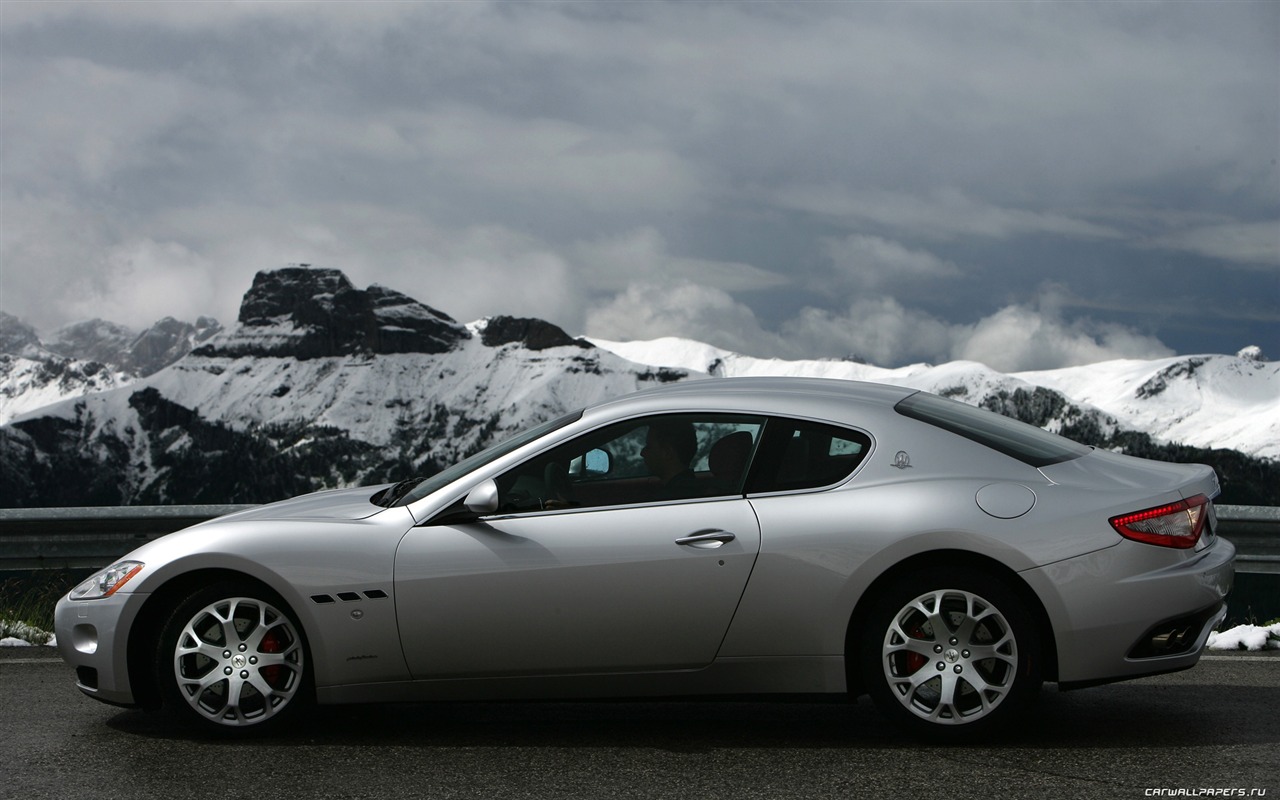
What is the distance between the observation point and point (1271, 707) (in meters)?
5.26

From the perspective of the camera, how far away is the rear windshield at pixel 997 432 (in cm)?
479

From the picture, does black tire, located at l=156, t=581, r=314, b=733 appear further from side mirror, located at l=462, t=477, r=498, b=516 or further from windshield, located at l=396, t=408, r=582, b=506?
side mirror, located at l=462, t=477, r=498, b=516

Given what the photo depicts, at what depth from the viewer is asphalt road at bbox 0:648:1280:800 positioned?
13.5 feet

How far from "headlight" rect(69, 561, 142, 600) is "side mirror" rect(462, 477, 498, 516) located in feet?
4.79

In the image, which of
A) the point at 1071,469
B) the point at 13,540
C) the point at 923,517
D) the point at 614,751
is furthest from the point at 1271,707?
the point at 13,540

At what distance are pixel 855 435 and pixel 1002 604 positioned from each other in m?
0.83

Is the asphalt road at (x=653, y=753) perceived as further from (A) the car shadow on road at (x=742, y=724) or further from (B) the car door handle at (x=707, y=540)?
(B) the car door handle at (x=707, y=540)

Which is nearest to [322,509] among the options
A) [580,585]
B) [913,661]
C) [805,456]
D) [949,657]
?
[580,585]

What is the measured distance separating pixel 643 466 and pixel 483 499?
0.66m

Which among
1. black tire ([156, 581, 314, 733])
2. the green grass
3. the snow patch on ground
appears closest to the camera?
black tire ([156, 581, 314, 733])

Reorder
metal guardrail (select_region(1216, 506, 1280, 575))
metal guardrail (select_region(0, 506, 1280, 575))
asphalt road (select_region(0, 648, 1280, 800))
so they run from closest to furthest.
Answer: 1. asphalt road (select_region(0, 648, 1280, 800))
2. metal guardrail (select_region(1216, 506, 1280, 575))
3. metal guardrail (select_region(0, 506, 1280, 575))

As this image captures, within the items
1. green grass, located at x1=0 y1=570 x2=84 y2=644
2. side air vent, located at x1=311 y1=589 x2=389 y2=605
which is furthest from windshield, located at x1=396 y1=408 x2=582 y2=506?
green grass, located at x1=0 y1=570 x2=84 y2=644

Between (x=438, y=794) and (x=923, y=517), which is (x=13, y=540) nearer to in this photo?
(x=438, y=794)

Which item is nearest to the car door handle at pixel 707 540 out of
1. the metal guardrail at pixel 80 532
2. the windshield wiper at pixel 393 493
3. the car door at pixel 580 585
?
the car door at pixel 580 585
